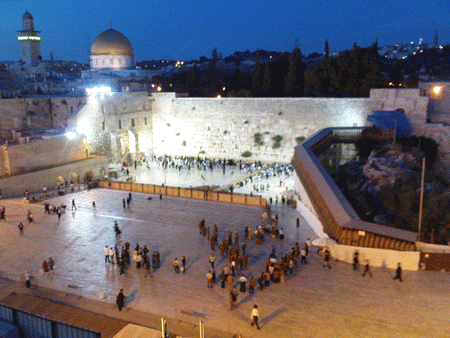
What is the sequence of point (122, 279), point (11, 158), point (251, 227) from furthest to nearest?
point (11, 158), point (251, 227), point (122, 279)

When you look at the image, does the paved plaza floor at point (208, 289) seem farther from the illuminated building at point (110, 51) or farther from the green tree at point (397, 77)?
the illuminated building at point (110, 51)

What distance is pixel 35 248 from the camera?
455 inches

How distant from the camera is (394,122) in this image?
1888 centimetres

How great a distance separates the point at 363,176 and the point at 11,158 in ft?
50.5

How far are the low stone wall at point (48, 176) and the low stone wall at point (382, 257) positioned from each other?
45.1ft

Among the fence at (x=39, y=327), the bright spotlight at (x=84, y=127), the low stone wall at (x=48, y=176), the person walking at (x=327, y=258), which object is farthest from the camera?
the bright spotlight at (x=84, y=127)

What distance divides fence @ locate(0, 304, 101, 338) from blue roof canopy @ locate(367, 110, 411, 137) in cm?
1725

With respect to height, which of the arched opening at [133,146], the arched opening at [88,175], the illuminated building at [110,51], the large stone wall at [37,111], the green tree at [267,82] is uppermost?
the illuminated building at [110,51]

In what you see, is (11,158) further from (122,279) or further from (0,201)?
(122,279)

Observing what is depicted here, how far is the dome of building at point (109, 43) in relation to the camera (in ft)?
121

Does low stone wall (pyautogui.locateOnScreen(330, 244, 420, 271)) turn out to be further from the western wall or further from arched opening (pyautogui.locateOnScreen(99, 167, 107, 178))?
arched opening (pyautogui.locateOnScreen(99, 167, 107, 178))

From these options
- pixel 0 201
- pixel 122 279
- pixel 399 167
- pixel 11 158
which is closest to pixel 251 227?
pixel 122 279

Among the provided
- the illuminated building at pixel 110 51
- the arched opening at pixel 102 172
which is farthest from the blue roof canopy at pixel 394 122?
the illuminated building at pixel 110 51

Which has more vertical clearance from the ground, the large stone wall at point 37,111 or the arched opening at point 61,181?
the large stone wall at point 37,111
